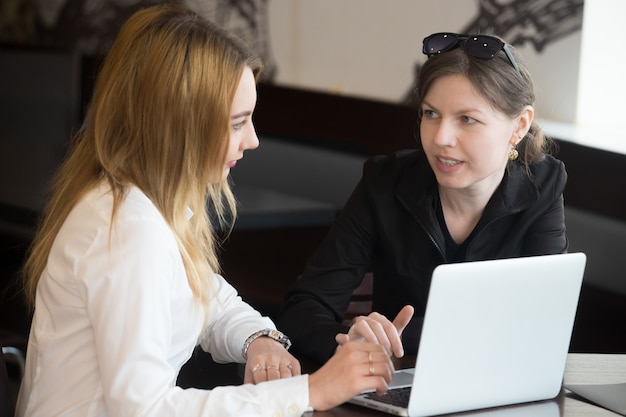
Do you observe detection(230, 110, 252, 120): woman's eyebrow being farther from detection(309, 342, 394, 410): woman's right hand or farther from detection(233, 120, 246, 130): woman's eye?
detection(309, 342, 394, 410): woman's right hand

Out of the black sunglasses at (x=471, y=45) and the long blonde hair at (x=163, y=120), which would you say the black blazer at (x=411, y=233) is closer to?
the black sunglasses at (x=471, y=45)

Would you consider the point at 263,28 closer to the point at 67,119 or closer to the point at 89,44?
the point at 67,119

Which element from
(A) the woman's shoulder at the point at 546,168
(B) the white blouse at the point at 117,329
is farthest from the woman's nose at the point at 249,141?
(A) the woman's shoulder at the point at 546,168

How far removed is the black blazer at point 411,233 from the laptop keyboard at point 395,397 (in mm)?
586

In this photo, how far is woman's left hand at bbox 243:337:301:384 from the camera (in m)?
1.86

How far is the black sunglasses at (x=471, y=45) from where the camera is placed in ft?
7.33

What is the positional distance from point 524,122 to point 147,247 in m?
1.07

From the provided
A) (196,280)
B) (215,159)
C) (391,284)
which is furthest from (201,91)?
(391,284)

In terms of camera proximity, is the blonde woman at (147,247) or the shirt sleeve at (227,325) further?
the shirt sleeve at (227,325)

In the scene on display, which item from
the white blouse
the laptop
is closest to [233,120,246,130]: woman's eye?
the white blouse

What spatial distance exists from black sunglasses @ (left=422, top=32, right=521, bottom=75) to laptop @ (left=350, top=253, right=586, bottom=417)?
692mm

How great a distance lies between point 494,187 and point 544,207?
4.9 inches

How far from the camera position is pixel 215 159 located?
1.76m

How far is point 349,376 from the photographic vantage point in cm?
163
